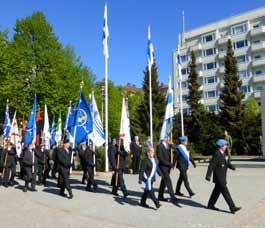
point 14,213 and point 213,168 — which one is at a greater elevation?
point 213,168

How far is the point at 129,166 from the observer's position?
22.4m

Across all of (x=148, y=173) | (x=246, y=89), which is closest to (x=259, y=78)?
(x=246, y=89)

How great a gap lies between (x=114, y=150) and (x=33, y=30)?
29115 mm

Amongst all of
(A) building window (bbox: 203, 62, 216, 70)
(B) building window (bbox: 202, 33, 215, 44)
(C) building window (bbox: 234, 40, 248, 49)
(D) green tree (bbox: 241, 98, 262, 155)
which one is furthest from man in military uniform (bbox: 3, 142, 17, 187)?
(B) building window (bbox: 202, 33, 215, 44)

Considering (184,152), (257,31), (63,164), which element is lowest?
(63,164)

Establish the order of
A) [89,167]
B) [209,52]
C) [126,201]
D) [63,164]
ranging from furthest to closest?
1. [209,52]
2. [89,167]
3. [63,164]
4. [126,201]

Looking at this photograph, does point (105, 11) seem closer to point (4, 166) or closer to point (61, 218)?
point (4, 166)

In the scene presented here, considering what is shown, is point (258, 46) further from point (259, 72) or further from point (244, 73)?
point (244, 73)

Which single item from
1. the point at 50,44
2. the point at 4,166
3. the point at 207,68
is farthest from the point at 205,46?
the point at 4,166

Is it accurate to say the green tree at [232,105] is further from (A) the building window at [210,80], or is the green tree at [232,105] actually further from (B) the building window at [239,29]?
(A) the building window at [210,80]

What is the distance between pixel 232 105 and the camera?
181 ft

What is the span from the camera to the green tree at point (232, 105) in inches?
2082

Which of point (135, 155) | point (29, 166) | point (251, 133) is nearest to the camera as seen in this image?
point (29, 166)

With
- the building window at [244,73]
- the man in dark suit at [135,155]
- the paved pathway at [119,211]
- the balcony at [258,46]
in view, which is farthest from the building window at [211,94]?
the paved pathway at [119,211]
